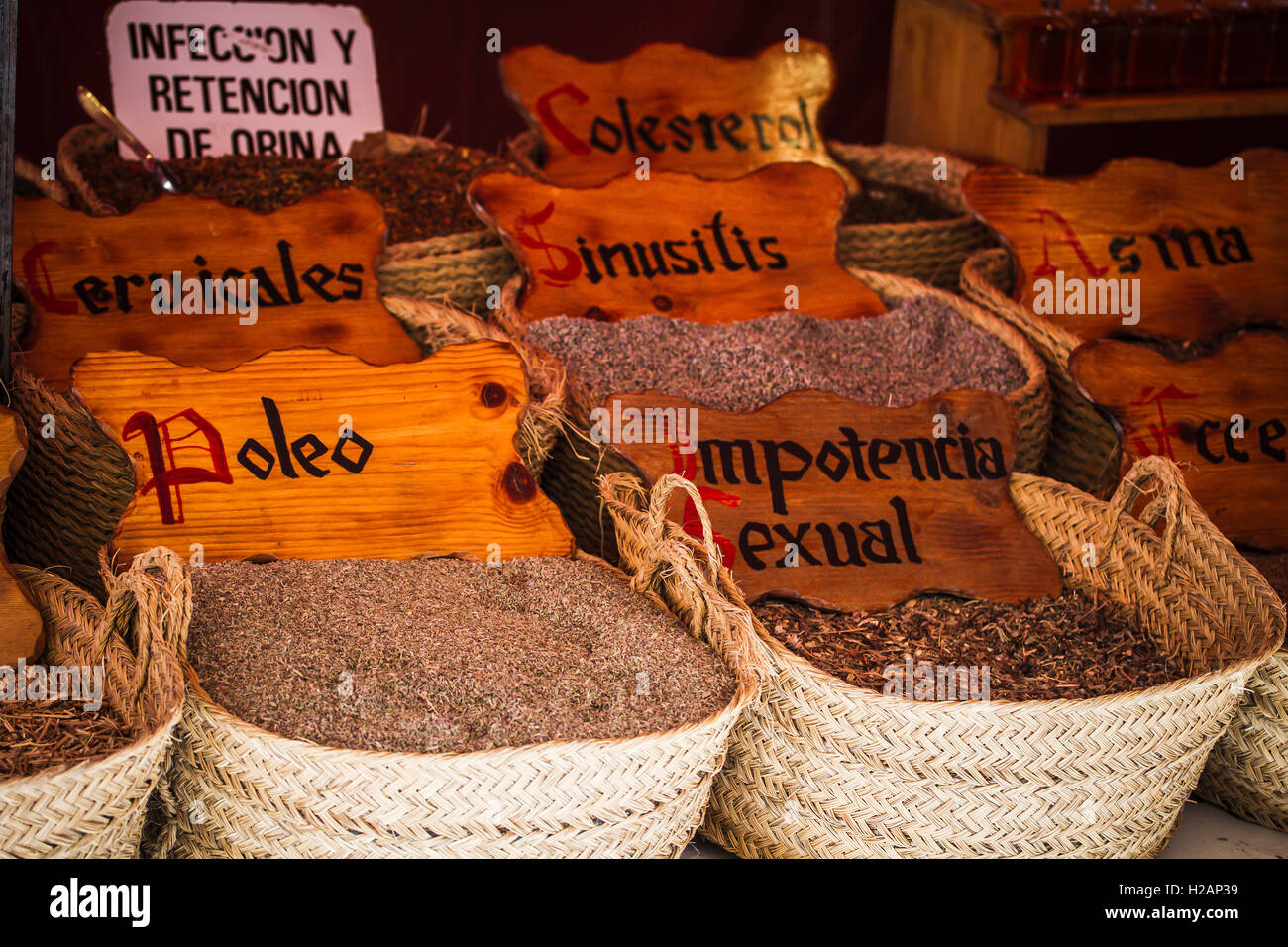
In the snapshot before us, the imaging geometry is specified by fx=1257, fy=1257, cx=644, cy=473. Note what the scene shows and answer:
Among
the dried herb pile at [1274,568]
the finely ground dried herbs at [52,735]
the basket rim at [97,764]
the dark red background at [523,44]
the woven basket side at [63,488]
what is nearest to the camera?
the basket rim at [97,764]

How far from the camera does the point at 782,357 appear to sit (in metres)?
1.91

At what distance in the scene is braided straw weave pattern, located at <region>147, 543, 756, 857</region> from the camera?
3.71ft

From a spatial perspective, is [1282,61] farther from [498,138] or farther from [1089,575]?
[498,138]

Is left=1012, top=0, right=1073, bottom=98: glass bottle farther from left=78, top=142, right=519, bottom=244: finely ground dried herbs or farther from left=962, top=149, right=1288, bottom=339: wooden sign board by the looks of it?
left=78, top=142, right=519, bottom=244: finely ground dried herbs

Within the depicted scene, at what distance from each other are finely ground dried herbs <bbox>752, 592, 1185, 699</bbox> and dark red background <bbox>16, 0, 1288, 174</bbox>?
46.5 inches

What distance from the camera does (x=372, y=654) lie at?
4.38 feet

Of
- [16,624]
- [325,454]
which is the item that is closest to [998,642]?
[325,454]

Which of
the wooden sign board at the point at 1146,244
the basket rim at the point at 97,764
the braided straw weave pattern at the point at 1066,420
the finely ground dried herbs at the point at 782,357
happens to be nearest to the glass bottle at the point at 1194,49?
the wooden sign board at the point at 1146,244

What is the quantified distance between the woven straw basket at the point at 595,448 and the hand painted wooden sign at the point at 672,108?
45 cm

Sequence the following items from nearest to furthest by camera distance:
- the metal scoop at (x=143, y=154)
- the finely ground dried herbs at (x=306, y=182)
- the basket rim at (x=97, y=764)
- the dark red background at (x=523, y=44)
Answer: the basket rim at (x=97, y=764), the metal scoop at (x=143, y=154), the finely ground dried herbs at (x=306, y=182), the dark red background at (x=523, y=44)

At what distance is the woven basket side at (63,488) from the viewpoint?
160cm

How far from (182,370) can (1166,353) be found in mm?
1523

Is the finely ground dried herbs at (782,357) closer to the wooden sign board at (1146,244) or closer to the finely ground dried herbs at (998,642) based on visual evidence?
the wooden sign board at (1146,244)

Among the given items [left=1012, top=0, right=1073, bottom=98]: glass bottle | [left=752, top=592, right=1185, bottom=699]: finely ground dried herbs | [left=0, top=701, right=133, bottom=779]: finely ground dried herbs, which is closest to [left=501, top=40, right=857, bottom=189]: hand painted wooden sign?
[left=1012, top=0, right=1073, bottom=98]: glass bottle
